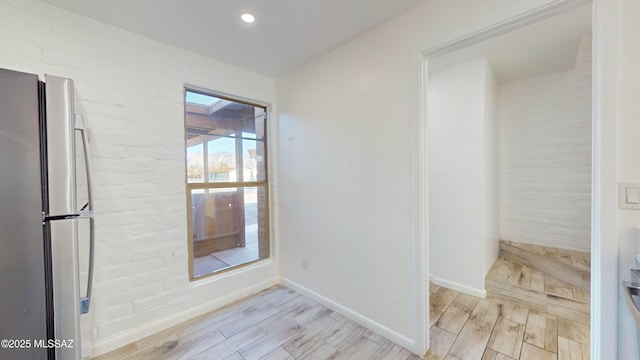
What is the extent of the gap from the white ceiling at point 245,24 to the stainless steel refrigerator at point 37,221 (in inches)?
42.1

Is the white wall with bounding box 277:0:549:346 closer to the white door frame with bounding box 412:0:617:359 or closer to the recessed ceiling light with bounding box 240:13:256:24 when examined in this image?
the white door frame with bounding box 412:0:617:359

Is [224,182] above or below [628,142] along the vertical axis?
below

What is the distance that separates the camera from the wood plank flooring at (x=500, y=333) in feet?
5.83

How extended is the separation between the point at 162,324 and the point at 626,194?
3171 mm

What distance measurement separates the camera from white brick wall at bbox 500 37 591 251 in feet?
9.65

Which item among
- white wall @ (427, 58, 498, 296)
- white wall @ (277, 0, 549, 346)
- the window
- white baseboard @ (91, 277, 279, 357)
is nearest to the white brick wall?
white wall @ (427, 58, 498, 296)

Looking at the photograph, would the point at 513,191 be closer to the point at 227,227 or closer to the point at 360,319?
the point at 360,319

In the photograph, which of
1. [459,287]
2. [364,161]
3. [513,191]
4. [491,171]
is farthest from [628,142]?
[513,191]

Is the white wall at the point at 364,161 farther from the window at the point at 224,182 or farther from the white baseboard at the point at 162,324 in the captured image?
the white baseboard at the point at 162,324

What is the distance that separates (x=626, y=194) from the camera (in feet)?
3.65

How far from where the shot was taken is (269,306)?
2492 millimetres

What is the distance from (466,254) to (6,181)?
337 centimetres

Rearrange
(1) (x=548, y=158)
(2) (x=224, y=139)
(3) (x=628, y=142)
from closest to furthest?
(3) (x=628, y=142) < (2) (x=224, y=139) < (1) (x=548, y=158)

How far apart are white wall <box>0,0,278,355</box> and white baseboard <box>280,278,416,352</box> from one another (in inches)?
37.0
